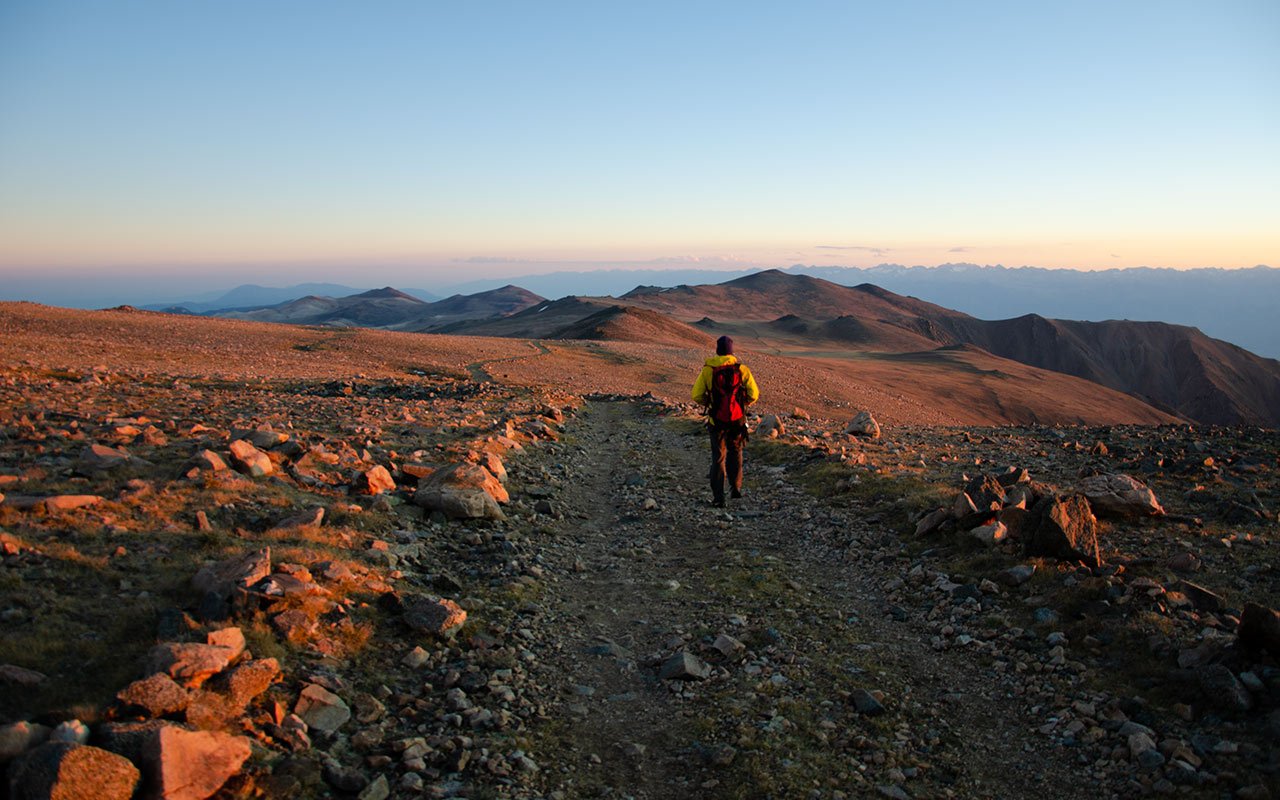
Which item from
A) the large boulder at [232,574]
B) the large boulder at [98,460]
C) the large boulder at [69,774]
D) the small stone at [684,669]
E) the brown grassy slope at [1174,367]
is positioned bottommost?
the brown grassy slope at [1174,367]

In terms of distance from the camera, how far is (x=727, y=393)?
39.4 ft

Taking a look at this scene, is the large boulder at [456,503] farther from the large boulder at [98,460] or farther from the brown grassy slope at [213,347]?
the brown grassy slope at [213,347]

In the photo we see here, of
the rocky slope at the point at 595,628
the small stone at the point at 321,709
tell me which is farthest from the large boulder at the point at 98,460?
the small stone at the point at 321,709

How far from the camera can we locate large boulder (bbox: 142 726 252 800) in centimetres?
390

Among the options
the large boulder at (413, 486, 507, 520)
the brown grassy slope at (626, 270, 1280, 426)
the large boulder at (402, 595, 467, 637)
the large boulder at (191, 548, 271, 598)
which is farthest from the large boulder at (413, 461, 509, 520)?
the brown grassy slope at (626, 270, 1280, 426)

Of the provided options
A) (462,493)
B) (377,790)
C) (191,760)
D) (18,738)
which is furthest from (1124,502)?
(18,738)

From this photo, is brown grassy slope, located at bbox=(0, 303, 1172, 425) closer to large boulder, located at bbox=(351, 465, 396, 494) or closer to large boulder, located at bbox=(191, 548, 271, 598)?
large boulder, located at bbox=(351, 465, 396, 494)

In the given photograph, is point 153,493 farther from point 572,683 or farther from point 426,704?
point 572,683

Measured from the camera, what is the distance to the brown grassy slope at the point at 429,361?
2920cm

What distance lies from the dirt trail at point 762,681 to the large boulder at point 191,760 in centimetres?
210

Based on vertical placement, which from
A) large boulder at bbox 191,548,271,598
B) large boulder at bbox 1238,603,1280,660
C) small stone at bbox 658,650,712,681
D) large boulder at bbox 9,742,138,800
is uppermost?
large boulder at bbox 191,548,271,598

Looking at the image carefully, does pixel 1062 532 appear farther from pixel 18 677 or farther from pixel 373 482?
pixel 18 677

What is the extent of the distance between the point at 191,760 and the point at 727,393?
9.37 m

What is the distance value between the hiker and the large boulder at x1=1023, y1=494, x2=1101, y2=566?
4950mm
